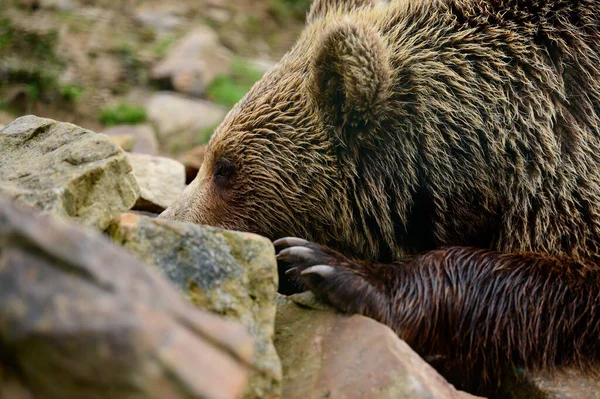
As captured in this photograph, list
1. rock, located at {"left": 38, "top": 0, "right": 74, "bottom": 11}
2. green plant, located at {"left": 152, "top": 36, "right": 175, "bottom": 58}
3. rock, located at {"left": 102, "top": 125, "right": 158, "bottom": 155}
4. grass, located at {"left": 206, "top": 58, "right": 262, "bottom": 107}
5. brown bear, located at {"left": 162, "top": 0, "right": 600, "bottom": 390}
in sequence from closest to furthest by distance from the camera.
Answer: brown bear, located at {"left": 162, "top": 0, "right": 600, "bottom": 390} → rock, located at {"left": 102, "top": 125, "right": 158, "bottom": 155} → grass, located at {"left": 206, "top": 58, "right": 262, "bottom": 107} → rock, located at {"left": 38, "top": 0, "right": 74, "bottom": 11} → green plant, located at {"left": 152, "top": 36, "right": 175, "bottom": 58}

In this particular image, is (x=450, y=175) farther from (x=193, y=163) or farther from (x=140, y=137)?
(x=140, y=137)

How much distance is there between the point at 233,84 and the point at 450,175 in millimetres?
7033

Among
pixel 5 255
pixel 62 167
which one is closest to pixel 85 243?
pixel 5 255

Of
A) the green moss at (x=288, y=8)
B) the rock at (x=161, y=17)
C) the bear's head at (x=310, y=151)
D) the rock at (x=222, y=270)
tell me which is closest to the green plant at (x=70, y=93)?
the rock at (x=161, y=17)

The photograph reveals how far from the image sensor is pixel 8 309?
1.48 meters

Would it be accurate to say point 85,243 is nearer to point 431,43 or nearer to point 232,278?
point 232,278

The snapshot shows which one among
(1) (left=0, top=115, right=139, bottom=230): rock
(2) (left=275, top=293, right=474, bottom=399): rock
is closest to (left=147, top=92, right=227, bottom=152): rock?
(1) (left=0, top=115, right=139, bottom=230): rock

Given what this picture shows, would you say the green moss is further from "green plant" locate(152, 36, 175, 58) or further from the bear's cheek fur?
the bear's cheek fur

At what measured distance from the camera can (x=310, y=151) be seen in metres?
4.09

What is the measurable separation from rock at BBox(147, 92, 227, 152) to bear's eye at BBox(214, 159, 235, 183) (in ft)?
15.2

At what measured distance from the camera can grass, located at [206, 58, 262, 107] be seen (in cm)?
997

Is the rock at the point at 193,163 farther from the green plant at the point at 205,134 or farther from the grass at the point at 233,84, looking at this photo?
the grass at the point at 233,84

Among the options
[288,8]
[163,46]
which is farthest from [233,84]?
[288,8]

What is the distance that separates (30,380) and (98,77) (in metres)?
9.09
